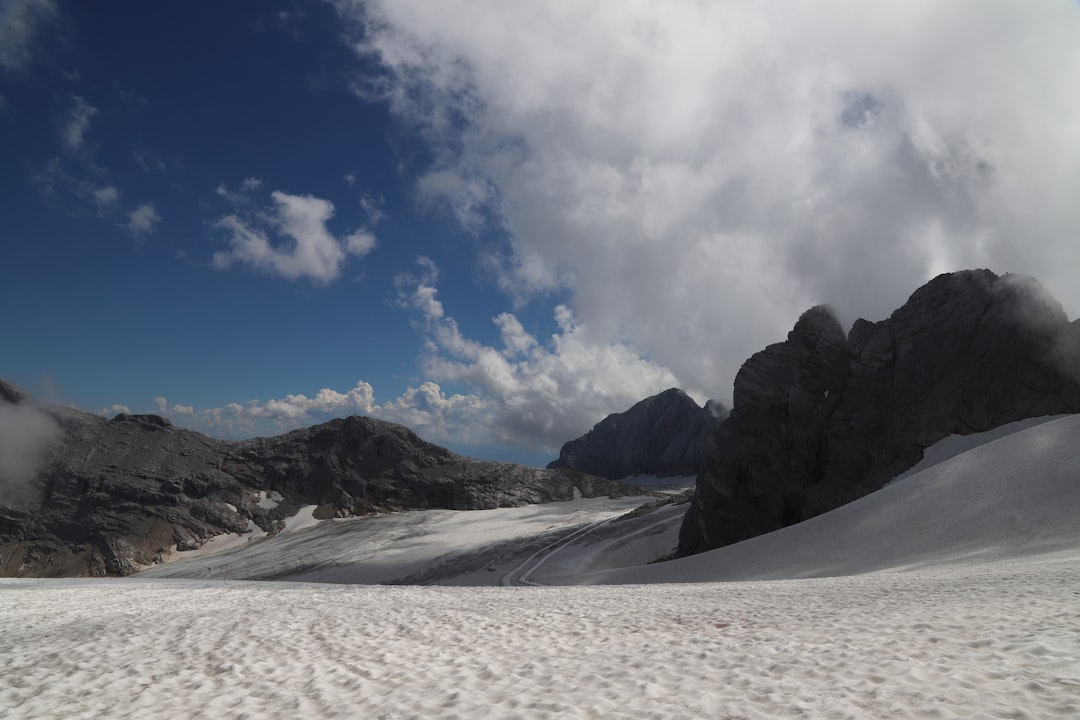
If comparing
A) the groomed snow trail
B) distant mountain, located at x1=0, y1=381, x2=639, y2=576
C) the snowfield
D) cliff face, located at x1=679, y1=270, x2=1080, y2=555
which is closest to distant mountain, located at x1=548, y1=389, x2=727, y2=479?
distant mountain, located at x1=0, y1=381, x2=639, y2=576

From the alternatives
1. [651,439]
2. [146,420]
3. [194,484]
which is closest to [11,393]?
[146,420]

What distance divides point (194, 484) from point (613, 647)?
80.4 metres

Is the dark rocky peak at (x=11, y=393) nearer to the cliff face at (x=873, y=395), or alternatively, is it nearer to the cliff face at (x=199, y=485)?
the cliff face at (x=199, y=485)

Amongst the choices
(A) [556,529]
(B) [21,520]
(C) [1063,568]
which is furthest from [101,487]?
(C) [1063,568]

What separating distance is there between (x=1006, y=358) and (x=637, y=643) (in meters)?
33.7

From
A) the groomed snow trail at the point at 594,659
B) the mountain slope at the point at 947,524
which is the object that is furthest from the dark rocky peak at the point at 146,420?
the groomed snow trail at the point at 594,659

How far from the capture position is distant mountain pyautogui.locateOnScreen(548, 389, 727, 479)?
120 meters

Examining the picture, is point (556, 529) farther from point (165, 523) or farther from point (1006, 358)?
point (165, 523)

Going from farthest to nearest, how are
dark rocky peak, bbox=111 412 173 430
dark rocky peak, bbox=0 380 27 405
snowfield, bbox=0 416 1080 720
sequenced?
dark rocky peak, bbox=111 412 173 430, dark rocky peak, bbox=0 380 27 405, snowfield, bbox=0 416 1080 720

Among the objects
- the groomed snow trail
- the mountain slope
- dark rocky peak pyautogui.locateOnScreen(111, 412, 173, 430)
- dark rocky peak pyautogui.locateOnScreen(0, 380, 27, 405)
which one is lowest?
the groomed snow trail

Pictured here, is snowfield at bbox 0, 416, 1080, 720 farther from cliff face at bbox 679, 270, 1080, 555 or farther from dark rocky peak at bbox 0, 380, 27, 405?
dark rocky peak at bbox 0, 380, 27, 405

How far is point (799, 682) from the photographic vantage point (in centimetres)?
622

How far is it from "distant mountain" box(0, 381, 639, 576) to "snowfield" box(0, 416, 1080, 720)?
192ft

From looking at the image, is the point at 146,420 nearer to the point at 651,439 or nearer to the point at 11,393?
the point at 11,393
